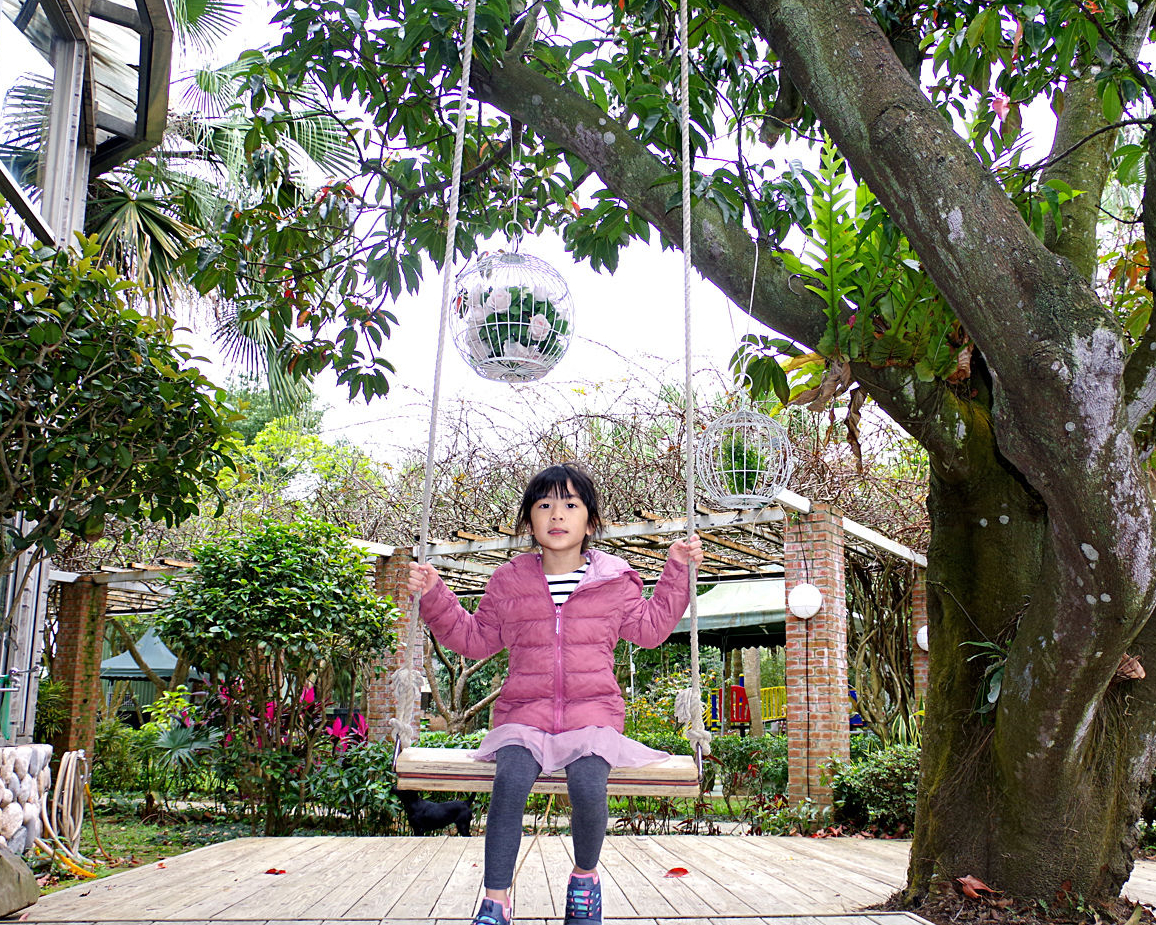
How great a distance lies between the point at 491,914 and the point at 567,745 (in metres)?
0.41

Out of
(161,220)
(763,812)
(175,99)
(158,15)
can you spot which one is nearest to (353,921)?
(763,812)

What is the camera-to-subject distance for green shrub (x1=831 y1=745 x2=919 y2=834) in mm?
5984

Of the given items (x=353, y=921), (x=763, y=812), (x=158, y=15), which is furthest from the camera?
(x=763, y=812)

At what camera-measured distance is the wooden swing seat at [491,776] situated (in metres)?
2.27

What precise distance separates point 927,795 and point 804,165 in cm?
202

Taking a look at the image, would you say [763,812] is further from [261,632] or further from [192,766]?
[192,766]

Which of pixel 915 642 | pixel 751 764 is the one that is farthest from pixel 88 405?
pixel 915 642

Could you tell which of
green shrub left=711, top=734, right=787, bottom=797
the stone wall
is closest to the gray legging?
the stone wall

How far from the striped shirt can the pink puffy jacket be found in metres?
0.03

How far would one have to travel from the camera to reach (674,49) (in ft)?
11.4

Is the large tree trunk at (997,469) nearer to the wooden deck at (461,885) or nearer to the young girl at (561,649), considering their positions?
the wooden deck at (461,885)

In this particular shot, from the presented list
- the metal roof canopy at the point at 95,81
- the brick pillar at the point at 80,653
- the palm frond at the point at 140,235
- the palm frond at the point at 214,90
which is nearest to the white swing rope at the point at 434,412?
the metal roof canopy at the point at 95,81

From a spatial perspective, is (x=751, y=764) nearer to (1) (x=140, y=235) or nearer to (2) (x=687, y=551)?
(2) (x=687, y=551)

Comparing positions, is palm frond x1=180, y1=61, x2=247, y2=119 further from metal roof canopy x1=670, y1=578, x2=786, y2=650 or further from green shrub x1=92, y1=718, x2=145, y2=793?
metal roof canopy x1=670, y1=578, x2=786, y2=650
